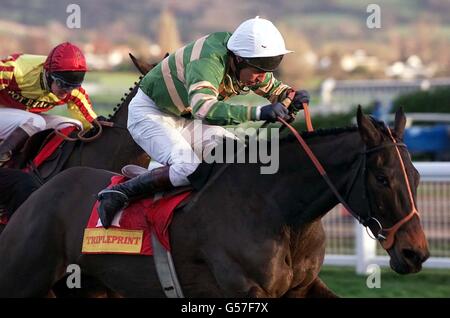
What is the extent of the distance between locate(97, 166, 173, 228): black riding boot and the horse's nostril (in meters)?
1.28

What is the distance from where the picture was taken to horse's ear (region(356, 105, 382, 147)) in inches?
176

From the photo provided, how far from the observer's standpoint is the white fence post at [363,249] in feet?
27.8

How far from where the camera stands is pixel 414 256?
4320mm

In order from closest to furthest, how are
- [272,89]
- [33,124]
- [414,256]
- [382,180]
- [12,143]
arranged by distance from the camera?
[414,256]
[382,180]
[272,89]
[12,143]
[33,124]

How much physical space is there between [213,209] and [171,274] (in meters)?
0.39

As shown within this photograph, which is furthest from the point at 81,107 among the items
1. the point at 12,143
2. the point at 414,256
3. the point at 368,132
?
the point at 414,256

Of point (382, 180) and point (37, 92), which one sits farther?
point (37, 92)

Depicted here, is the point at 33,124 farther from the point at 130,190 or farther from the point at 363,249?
the point at 363,249

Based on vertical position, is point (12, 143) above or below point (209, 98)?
below

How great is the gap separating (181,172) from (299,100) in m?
0.77

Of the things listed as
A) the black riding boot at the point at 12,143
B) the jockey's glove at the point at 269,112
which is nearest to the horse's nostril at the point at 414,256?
the jockey's glove at the point at 269,112

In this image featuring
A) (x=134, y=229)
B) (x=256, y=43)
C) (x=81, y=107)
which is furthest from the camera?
(x=81, y=107)

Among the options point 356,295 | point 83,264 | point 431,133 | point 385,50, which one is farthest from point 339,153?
point 385,50

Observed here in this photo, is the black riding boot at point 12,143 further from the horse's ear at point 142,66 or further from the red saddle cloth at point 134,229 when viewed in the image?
the red saddle cloth at point 134,229
